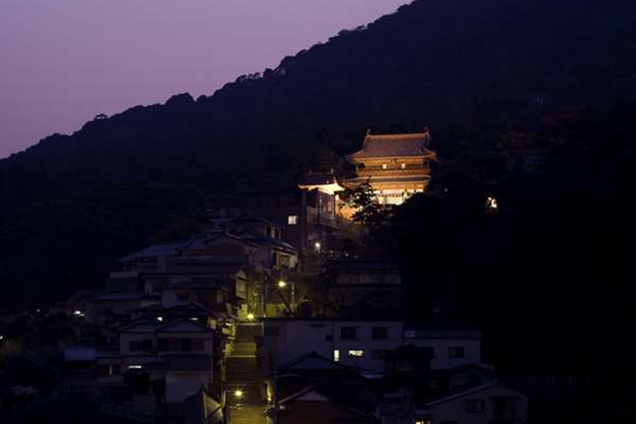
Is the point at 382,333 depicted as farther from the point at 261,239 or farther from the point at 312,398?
the point at 261,239

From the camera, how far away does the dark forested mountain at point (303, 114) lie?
4291 centimetres

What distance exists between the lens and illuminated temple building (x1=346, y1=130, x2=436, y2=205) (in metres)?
44.4

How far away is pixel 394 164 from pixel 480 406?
21.9 m

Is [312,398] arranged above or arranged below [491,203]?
below

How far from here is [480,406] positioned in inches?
979

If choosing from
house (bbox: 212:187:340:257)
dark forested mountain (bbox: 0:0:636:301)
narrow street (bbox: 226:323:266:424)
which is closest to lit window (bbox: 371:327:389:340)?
narrow street (bbox: 226:323:266:424)

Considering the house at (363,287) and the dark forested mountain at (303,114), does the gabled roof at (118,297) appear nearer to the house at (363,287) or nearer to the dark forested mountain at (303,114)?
the dark forested mountain at (303,114)

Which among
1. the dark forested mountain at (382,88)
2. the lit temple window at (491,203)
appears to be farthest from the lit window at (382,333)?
the dark forested mountain at (382,88)

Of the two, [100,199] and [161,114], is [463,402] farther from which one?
[161,114]

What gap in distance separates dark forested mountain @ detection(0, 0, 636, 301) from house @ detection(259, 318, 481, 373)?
10997 millimetres

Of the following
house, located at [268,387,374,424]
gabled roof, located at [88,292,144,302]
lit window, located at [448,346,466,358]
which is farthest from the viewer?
gabled roof, located at [88,292,144,302]

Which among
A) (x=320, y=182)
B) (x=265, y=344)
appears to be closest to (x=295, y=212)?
(x=320, y=182)

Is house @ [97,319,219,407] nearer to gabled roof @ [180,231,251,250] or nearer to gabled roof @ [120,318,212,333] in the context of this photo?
gabled roof @ [120,318,212,333]

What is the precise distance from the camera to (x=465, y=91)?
81.2 metres
